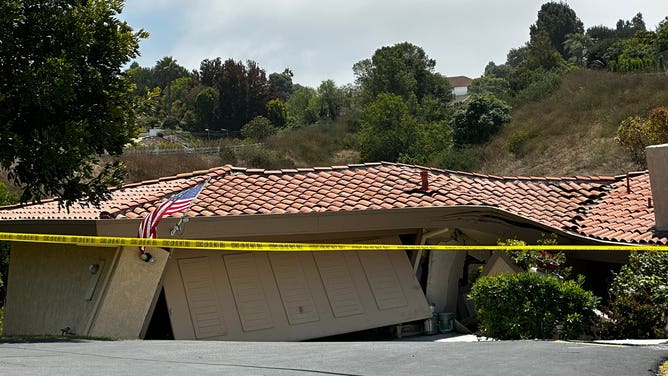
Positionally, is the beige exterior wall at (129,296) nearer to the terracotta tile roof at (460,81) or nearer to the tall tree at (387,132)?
the tall tree at (387,132)

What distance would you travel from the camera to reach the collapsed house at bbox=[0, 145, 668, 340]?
17484 millimetres

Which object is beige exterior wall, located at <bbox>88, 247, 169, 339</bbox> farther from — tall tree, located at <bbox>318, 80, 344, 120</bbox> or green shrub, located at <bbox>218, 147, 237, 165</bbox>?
tall tree, located at <bbox>318, 80, 344, 120</bbox>

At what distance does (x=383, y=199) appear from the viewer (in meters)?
19.1

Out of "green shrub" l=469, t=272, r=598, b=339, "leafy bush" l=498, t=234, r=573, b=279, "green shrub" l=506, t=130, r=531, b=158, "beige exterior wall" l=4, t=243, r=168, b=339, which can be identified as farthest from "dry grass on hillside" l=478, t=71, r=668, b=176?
"beige exterior wall" l=4, t=243, r=168, b=339

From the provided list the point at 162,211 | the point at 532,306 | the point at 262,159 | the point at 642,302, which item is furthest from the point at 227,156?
the point at 642,302

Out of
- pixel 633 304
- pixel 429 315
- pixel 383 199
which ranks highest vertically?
pixel 383 199

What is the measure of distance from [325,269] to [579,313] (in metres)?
5.54

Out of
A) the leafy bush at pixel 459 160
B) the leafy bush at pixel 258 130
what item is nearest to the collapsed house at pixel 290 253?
the leafy bush at pixel 459 160

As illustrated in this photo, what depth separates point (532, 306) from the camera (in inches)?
602

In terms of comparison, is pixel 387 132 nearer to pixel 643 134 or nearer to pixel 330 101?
pixel 643 134

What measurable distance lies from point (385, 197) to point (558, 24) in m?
137

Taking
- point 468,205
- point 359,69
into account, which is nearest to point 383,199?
point 468,205

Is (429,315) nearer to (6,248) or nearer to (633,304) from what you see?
(633,304)

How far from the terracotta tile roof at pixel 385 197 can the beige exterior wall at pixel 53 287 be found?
82 cm
